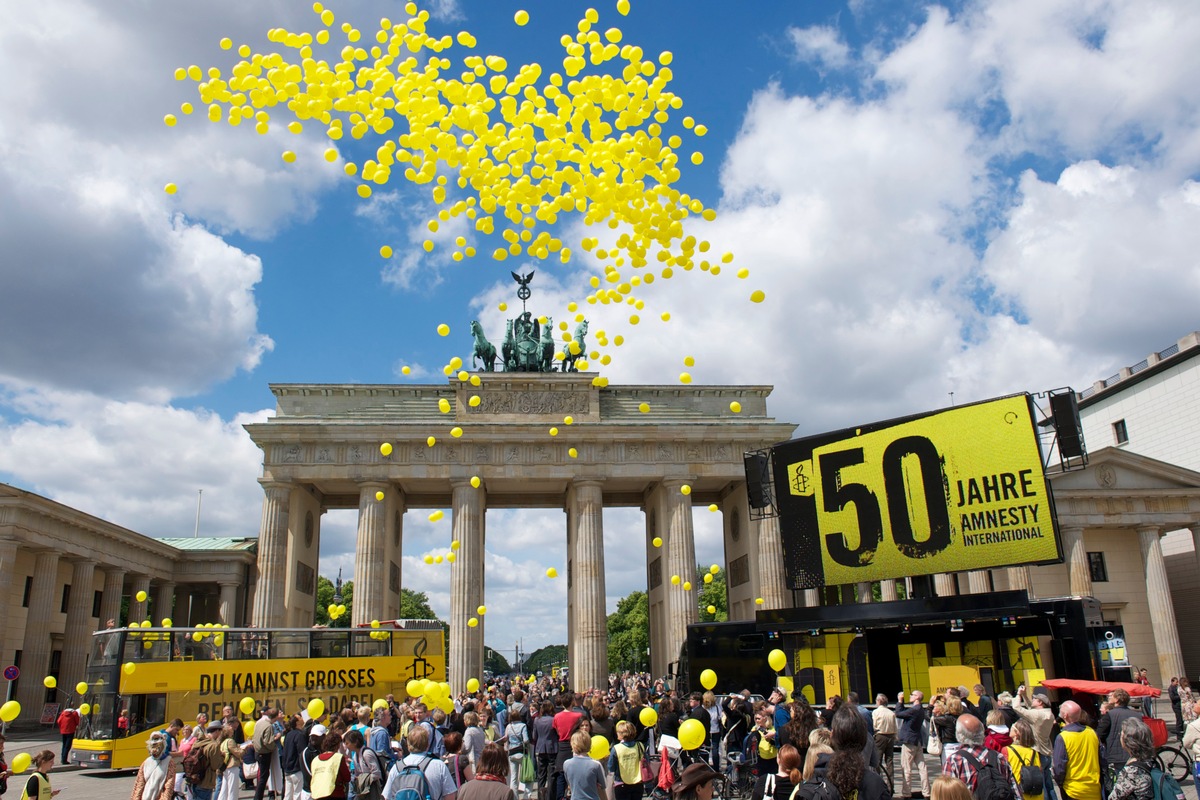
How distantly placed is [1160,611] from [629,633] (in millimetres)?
90103

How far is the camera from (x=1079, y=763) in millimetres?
9812

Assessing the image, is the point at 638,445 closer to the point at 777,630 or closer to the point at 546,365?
the point at 546,365

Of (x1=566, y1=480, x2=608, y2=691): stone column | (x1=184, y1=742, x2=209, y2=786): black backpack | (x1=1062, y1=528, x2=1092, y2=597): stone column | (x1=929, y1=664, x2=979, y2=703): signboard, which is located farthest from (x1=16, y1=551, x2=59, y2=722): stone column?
(x1=1062, y1=528, x2=1092, y2=597): stone column

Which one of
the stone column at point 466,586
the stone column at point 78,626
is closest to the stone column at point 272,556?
the stone column at point 78,626

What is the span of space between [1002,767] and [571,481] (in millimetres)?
41490

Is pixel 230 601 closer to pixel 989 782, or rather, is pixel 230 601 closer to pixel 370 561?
pixel 370 561

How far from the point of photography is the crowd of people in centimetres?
803

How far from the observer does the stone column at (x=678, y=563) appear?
156 feet

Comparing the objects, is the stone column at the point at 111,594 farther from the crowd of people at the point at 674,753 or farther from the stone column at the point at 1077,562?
the stone column at the point at 1077,562

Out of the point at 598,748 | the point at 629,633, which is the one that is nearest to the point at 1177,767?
the point at 598,748

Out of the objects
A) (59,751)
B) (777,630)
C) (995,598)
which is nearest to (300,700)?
(59,751)

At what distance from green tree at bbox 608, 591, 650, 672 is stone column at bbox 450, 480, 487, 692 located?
2529 inches

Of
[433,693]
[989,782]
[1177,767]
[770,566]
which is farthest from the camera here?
[770,566]

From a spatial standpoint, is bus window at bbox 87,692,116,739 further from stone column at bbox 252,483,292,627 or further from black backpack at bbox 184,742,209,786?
stone column at bbox 252,483,292,627
